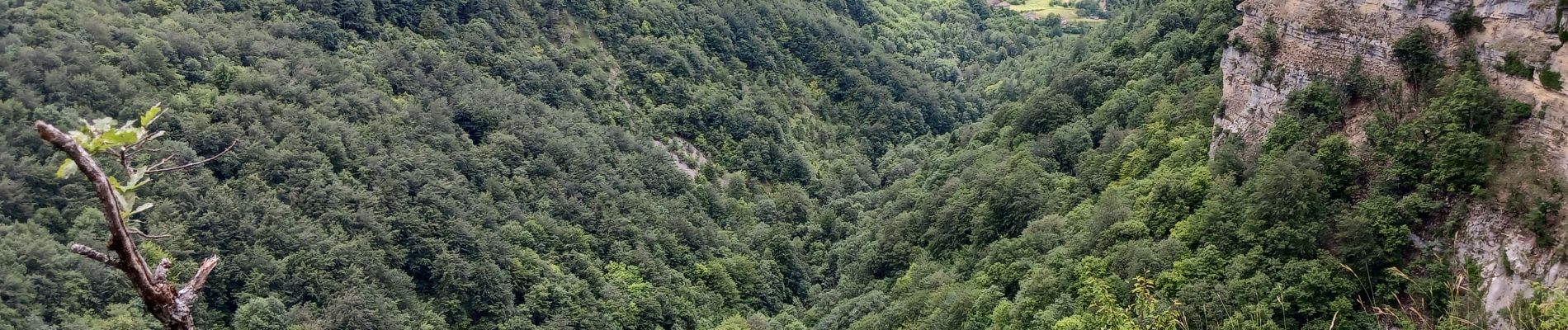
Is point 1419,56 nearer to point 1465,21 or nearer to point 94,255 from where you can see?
point 1465,21

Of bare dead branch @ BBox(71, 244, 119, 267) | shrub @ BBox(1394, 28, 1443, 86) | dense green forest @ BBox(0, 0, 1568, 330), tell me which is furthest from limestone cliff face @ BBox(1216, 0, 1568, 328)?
bare dead branch @ BBox(71, 244, 119, 267)

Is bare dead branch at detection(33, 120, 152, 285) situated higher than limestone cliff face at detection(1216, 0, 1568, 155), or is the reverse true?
bare dead branch at detection(33, 120, 152, 285)

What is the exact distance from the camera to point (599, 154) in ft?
257

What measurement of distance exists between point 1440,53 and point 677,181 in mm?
55968

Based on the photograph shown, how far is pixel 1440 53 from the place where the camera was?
104ft

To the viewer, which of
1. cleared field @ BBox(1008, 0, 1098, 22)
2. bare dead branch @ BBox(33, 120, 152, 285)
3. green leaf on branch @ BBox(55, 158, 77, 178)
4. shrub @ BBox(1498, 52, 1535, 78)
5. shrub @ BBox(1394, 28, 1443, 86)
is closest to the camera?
bare dead branch @ BBox(33, 120, 152, 285)

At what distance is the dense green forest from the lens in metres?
31.1

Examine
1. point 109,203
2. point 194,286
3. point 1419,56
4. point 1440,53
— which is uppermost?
point 109,203

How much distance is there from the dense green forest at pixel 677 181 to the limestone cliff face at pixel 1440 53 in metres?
0.63

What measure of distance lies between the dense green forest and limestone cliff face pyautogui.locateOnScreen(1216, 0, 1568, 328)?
2.05 ft

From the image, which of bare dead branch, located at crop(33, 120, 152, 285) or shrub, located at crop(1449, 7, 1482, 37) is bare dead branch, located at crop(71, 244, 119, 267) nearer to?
bare dead branch, located at crop(33, 120, 152, 285)

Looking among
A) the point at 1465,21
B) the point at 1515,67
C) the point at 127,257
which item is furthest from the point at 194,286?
the point at 1465,21

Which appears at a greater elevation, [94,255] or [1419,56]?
[94,255]

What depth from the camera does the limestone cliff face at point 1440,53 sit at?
25.6 metres
